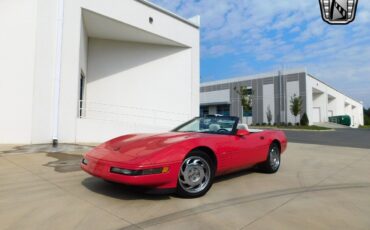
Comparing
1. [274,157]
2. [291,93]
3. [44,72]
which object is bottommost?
[274,157]

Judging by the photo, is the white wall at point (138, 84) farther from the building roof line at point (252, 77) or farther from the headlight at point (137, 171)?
the building roof line at point (252, 77)

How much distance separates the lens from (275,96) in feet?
144

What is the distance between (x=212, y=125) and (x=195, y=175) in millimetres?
1234

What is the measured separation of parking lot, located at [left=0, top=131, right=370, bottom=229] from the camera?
271 centimetres

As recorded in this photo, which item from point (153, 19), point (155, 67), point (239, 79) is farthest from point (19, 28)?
point (239, 79)

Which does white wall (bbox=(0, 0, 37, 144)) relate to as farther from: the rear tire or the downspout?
the rear tire

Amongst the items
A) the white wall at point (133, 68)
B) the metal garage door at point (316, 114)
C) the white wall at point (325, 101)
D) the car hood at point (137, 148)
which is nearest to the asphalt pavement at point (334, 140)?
the white wall at point (133, 68)

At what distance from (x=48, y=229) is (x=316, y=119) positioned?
50.5m

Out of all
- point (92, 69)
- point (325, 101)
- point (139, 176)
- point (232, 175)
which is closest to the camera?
point (139, 176)

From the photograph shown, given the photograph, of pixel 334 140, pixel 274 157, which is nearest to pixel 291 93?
pixel 334 140

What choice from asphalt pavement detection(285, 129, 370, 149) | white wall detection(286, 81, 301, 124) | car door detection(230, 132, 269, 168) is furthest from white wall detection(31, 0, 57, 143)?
white wall detection(286, 81, 301, 124)

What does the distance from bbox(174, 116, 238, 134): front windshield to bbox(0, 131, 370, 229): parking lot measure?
0.85 meters

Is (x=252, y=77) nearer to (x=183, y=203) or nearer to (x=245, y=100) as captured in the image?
(x=245, y=100)

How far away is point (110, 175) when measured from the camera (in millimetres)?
3176
